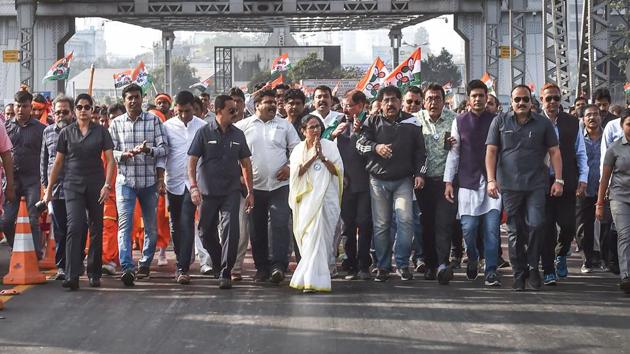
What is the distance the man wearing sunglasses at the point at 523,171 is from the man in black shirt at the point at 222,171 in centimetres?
238

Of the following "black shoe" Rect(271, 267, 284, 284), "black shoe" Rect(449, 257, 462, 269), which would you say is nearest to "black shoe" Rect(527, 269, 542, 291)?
"black shoe" Rect(449, 257, 462, 269)

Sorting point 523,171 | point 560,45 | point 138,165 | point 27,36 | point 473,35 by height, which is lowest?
point 523,171

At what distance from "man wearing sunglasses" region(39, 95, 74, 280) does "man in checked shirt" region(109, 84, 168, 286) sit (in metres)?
0.51

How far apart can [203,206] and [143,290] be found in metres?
1.06

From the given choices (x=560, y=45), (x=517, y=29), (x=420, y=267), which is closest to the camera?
(x=420, y=267)

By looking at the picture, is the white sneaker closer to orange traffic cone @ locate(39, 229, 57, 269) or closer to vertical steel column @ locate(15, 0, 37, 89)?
orange traffic cone @ locate(39, 229, 57, 269)

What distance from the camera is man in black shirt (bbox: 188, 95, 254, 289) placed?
1210 centimetres

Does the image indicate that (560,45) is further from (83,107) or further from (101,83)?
(101,83)

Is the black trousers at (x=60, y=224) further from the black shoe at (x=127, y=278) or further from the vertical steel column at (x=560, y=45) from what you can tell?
the vertical steel column at (x=560, y=45)

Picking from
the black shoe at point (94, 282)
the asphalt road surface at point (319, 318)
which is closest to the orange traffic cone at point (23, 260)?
the asphalt road surface at point (319, 318)

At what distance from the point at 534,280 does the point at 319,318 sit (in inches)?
104

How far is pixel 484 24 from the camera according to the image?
4262cm

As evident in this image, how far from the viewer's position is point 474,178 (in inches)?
477

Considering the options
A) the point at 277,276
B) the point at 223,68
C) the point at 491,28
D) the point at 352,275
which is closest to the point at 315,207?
the point at 277,276
